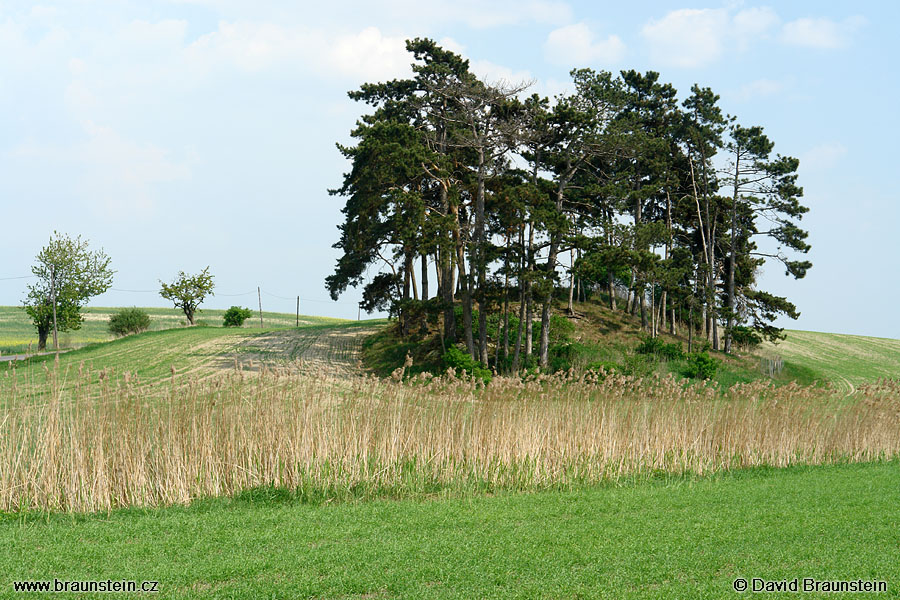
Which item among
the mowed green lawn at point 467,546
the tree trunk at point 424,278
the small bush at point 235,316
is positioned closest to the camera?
the mowed green lawn at point 467,546

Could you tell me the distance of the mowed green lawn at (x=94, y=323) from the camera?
1592 inches

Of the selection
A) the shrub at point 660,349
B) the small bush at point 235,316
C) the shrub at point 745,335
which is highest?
the small bush at point 235,316

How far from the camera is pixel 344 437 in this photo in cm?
710

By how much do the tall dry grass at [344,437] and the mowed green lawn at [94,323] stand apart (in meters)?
31.0

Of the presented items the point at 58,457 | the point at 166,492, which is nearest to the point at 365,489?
the point at 166,492

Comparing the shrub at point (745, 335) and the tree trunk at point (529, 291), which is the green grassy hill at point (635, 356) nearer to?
the shrub at point (745, 335)

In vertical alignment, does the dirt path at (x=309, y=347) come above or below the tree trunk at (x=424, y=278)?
below

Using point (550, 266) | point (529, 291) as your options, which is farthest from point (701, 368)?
point (529, 291)

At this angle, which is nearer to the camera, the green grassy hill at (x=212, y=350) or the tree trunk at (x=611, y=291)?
the green grassy hill at (x=212, y=350)

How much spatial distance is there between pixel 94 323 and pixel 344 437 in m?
55.8

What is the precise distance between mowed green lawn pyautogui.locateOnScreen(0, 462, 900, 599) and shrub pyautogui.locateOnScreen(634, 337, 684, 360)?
17099 mm

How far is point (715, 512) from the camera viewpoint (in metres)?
6.10

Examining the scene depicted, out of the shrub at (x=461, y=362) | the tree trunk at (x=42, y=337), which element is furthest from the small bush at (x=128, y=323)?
the shrub at (x=461, y=362)

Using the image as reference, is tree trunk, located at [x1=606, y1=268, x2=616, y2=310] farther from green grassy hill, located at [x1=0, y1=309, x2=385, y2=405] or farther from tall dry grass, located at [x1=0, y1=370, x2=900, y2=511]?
tall dry grass, located at [x1=0, y1=370, x2=900, y2=511]
